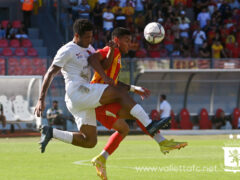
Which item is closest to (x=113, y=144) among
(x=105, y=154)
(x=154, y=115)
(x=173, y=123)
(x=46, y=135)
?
(x=105, y=154)

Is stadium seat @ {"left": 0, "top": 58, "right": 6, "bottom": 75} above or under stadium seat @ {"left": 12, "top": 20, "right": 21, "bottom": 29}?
under

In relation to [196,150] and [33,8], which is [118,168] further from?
[33,8]

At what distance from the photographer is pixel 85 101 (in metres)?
9.24

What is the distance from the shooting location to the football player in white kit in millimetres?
9141

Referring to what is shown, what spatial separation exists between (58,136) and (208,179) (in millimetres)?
2221

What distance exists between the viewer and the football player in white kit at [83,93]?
914 centimetres

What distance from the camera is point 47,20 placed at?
3017cm

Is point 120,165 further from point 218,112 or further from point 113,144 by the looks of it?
point 218,112

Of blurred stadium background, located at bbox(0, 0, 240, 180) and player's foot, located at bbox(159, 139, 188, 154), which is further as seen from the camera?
blurred stadium background, located at bbox(0, 0, 240, 180)

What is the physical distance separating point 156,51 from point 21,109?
644cm

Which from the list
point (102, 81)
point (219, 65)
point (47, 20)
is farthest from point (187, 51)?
point (102, 81)

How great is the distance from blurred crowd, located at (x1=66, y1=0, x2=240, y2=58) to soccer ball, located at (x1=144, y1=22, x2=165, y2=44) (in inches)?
525

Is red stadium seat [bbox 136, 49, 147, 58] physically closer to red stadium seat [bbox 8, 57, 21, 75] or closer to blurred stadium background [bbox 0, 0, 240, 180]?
blurred stadium background [bbox 0, 0, 240, 180]

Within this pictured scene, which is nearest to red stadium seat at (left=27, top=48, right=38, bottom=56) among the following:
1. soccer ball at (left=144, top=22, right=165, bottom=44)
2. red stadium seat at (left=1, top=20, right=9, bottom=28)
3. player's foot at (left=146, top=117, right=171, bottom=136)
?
red stadium seat at (left=1, top=20, right=9, bottom=28)
